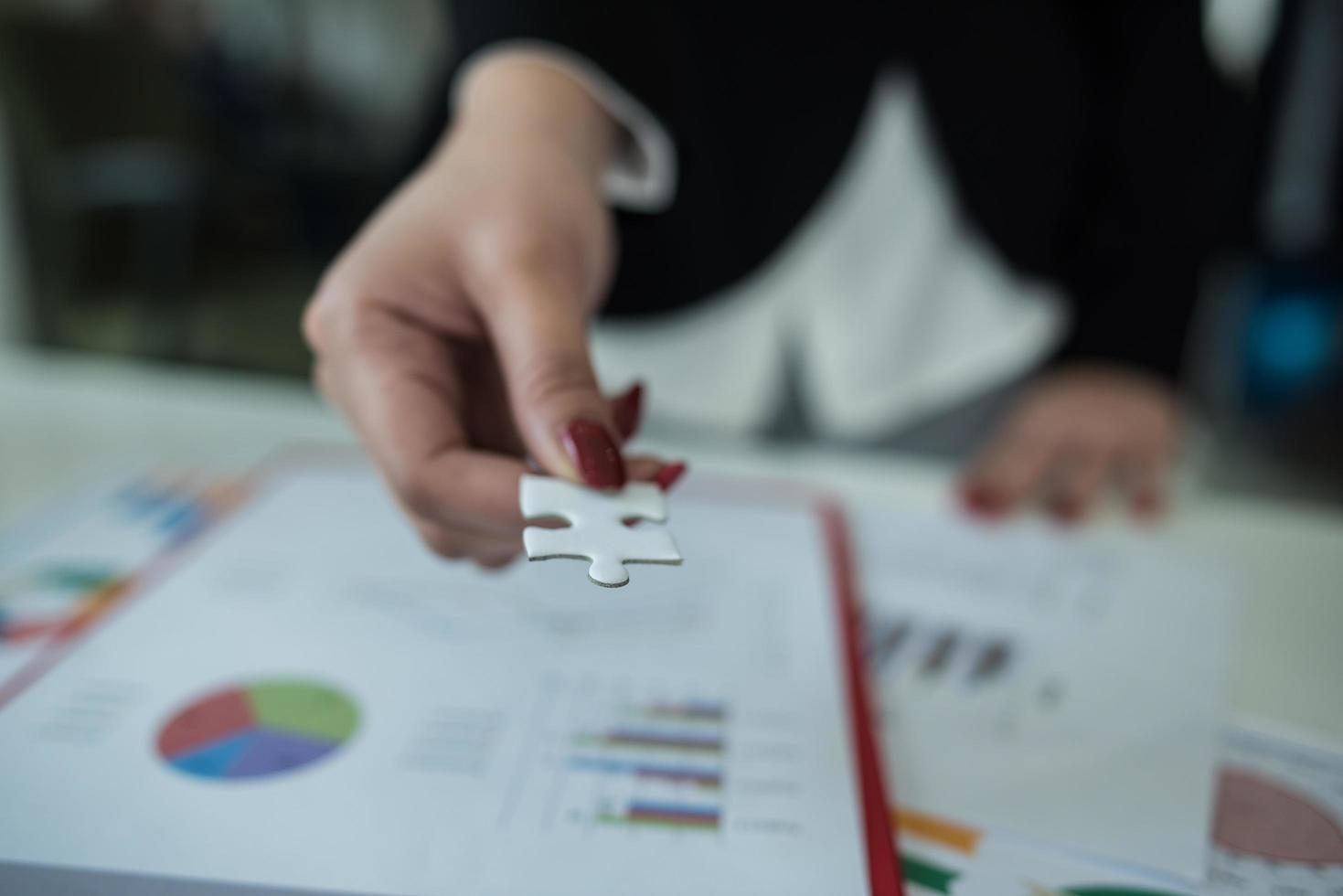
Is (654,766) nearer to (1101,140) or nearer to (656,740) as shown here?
(656,740)

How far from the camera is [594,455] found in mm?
236

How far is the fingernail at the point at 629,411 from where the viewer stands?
0.28 metres

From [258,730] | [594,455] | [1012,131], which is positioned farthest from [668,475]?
[1012,131]

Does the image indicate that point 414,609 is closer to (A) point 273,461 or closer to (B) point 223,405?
(A) point 273,461

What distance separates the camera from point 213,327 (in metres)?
0.67

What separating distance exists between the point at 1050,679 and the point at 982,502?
0.17 m

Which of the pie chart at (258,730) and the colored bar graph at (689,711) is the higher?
the colored bar graph at (689,711)

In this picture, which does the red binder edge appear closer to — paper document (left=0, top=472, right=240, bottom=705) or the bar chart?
the bar chart

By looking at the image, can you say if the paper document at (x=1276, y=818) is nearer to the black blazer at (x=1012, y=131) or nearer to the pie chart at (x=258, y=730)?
the pie chart at (x=258, y=730)

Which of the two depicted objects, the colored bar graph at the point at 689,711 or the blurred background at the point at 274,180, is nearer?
the colored bar graph at the point at 689,711

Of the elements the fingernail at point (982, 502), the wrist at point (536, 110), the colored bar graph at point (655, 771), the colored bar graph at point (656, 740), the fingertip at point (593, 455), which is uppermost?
the wrist at point (536, 110)

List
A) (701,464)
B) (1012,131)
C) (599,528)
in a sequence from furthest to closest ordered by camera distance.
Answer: (1012,131) < (701,464) < (599,528)

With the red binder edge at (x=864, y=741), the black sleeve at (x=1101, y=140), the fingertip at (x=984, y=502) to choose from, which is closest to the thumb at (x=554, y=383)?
the red binder edge at (x=864, y=741)

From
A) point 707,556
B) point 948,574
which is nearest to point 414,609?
point 707,556
